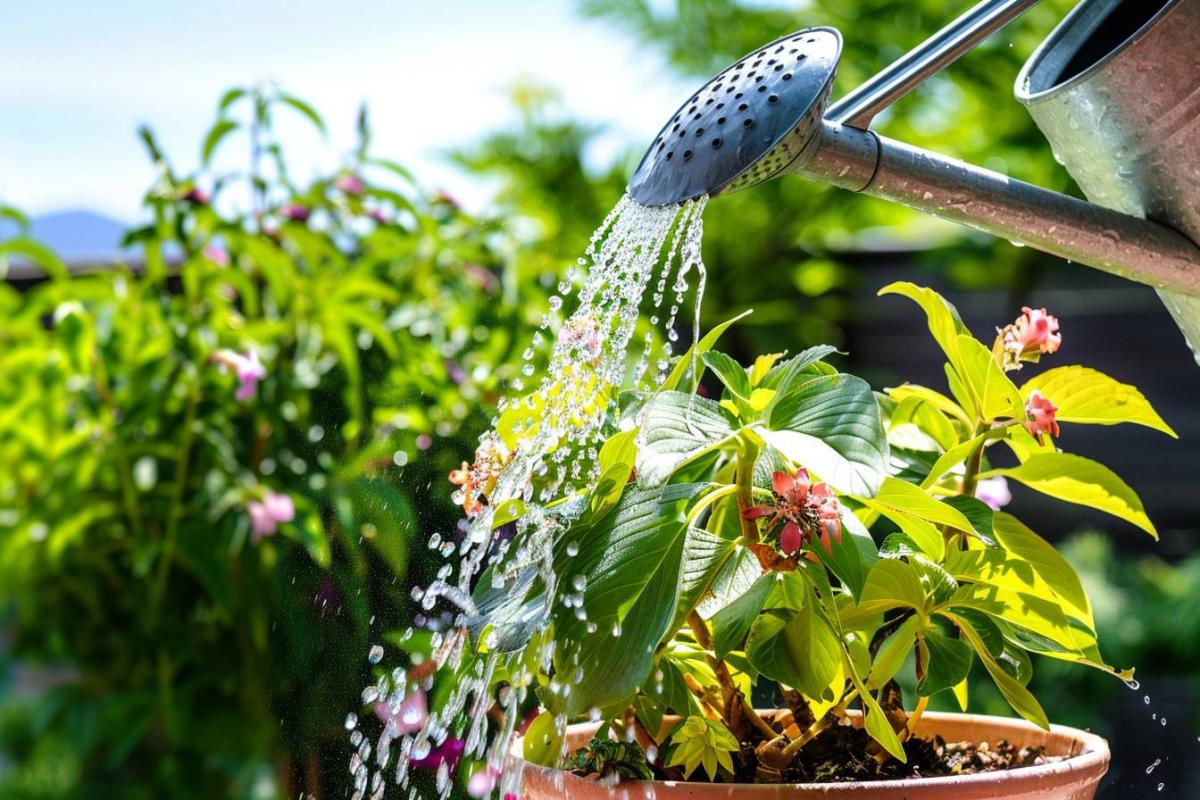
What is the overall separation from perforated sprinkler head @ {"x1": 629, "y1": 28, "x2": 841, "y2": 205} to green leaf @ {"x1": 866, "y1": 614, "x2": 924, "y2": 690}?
17 centimetres

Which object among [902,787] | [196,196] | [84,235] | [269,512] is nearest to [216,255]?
[196,196]

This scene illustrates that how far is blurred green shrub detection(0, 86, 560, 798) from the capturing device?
1.25 m

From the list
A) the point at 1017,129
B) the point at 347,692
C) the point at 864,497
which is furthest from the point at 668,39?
the point at 864,497

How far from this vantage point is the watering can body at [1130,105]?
0.41 m

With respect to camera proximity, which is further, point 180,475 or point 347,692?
point 180,475

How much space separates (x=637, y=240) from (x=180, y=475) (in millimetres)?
1084

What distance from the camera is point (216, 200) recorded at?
1.35m

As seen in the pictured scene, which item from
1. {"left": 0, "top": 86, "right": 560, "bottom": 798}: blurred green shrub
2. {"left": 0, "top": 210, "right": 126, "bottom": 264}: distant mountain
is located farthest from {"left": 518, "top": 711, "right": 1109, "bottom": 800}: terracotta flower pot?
{"left": 0, "top": 210, "right": 126, "bottom": 264}: distant mountain

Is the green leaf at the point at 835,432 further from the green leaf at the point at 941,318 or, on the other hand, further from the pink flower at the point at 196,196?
the pink flower at the point at 196,196

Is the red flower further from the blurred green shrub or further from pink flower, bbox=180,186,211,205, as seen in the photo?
pink flower, bbox=180,186,211,205

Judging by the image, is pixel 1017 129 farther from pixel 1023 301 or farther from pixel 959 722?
pixel 959 722

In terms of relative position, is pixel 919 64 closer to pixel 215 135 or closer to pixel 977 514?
pixel 977 514

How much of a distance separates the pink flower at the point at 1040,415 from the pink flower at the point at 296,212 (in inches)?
43.3

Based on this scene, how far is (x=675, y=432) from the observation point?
40 centimetres
